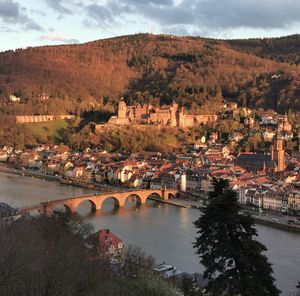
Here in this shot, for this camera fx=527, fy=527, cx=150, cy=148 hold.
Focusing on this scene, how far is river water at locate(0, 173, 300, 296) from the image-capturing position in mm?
7855

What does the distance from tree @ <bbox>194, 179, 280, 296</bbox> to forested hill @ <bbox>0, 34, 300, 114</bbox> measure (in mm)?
23969

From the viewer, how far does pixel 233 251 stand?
3639 millimetres

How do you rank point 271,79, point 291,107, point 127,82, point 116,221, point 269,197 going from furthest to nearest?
point 127,82, point 271,79, point 291,107, point 269,197, point 116,221

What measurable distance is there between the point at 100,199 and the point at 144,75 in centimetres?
2848

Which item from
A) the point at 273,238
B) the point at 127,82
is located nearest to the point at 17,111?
the point at 127,82

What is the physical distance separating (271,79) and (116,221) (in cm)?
2312

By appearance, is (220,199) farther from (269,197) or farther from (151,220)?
(269,197)

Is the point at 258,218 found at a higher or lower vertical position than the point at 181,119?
lower

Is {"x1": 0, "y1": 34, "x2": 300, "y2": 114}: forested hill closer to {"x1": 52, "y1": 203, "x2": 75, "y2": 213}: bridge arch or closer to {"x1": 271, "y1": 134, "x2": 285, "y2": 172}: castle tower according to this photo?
{"x1": 271, "y1": 134, "x2": 285, "y2": 172}: castle tower

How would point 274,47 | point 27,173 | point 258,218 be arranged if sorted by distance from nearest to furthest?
point 258,218 → point 27,173 → point 274,47

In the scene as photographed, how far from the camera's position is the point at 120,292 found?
3.61 m

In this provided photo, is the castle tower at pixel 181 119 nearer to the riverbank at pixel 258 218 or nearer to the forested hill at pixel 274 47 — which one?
the riverbank at pixel 258 218

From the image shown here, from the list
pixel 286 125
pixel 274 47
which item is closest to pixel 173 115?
pixel 286 125

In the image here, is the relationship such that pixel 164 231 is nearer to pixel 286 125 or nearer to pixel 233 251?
pixel 233 251
